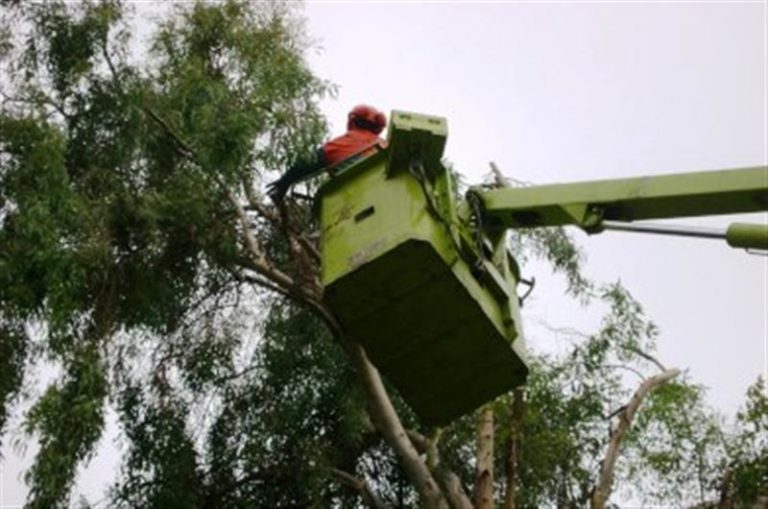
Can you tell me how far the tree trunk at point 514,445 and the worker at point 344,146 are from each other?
12.3 feet

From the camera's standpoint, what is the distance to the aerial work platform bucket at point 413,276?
207 inches

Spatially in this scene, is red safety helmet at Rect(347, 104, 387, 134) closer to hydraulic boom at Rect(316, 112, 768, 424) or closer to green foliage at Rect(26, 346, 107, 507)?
hydraulic boom at Rect(316, 112, 768, 424)

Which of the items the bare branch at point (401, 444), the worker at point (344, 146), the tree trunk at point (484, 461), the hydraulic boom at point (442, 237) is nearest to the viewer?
the hydraulic boom at point (442, 237)

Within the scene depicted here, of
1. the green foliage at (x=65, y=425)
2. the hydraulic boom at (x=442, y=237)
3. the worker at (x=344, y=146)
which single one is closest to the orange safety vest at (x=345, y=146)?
the worker at (x=344, y=146)

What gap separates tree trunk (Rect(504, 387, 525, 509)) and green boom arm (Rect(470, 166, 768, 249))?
409 cm

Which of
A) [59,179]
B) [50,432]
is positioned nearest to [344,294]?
[50,432]

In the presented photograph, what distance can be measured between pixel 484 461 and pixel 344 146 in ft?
13.3

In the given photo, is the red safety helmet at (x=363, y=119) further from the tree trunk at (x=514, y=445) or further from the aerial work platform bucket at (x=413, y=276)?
the tree trunk at (x=514, y=445)

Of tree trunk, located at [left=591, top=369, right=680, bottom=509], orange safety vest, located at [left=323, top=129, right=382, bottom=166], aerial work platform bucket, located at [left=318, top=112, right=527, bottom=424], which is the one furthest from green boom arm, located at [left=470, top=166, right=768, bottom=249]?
tree trunk, located at [left=591, top=369, right=680, bottom=509]

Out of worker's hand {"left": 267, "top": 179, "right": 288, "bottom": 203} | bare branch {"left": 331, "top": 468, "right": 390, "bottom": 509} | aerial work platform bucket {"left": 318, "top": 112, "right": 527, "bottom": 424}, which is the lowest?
aerial work platform bucket {"left": 318, "top": 112, "right": 527, "bottom": 424}

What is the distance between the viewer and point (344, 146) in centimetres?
631

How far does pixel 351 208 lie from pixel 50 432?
302 centimetres

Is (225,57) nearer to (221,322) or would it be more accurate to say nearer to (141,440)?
(221,322)

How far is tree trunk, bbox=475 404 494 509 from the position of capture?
923 centimetres
